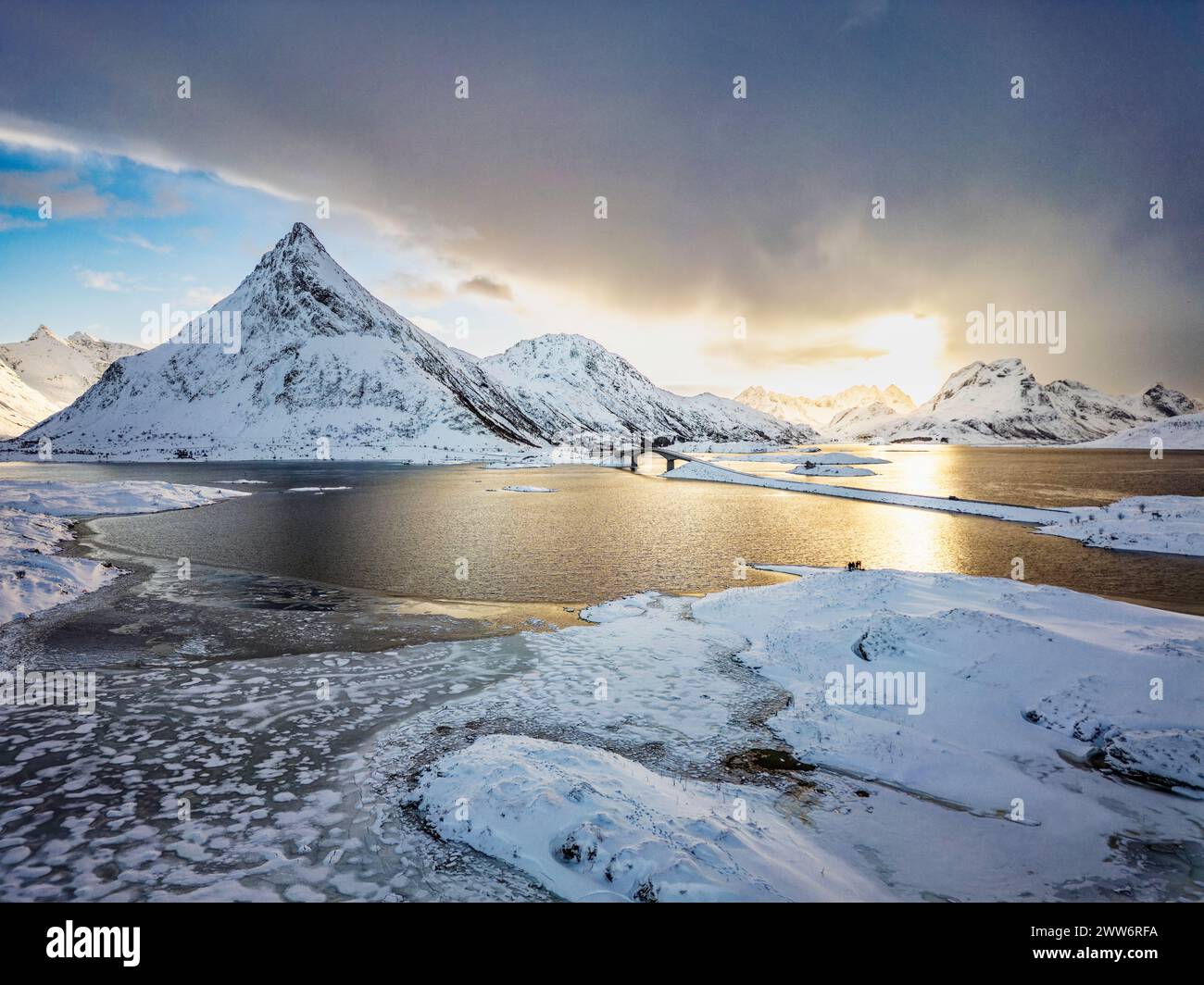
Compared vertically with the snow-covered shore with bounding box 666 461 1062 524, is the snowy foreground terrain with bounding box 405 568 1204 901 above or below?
below

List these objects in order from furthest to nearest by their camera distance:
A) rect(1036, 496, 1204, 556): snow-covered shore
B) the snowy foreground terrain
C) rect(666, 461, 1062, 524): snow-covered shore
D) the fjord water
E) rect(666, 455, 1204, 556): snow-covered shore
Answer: rect(666, 461, 1062, 524): snow-covered shore → rect(666, 455, 1204, 556): snow-covered shore → rect(1036, 496, 1204, 556): snow-covered shore → the fjord water → the snowy foreground terrain

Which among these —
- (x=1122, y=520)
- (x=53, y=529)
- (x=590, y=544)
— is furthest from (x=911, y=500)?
(x=53, y=529)

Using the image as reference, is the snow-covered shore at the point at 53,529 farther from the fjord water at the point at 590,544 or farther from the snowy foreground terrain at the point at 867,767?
the snowy foreground terrain at the point at 867,767

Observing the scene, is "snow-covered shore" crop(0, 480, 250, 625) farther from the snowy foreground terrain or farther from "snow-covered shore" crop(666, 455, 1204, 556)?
"snow-covered shore" crop(666, 455, 1204, 556)

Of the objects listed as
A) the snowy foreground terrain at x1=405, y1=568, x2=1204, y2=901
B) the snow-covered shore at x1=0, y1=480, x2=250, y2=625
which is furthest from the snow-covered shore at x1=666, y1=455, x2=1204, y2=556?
the snow-covered shore at x1=0, y1=480, x2=250, y2=625

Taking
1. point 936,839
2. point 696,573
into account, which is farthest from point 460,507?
point 936,839

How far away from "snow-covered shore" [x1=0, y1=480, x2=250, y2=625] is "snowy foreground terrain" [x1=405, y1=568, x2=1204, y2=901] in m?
16.9

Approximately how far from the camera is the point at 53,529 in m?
32.2

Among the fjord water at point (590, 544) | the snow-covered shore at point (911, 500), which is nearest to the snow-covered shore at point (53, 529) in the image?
the fjord water at point (590, 544)

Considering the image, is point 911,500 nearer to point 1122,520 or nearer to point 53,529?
point 1122,520

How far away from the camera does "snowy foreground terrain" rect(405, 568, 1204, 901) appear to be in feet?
22.6

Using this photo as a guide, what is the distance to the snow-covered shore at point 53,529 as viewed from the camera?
18578mm

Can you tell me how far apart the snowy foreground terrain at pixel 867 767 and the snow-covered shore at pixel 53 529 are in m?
16.9
